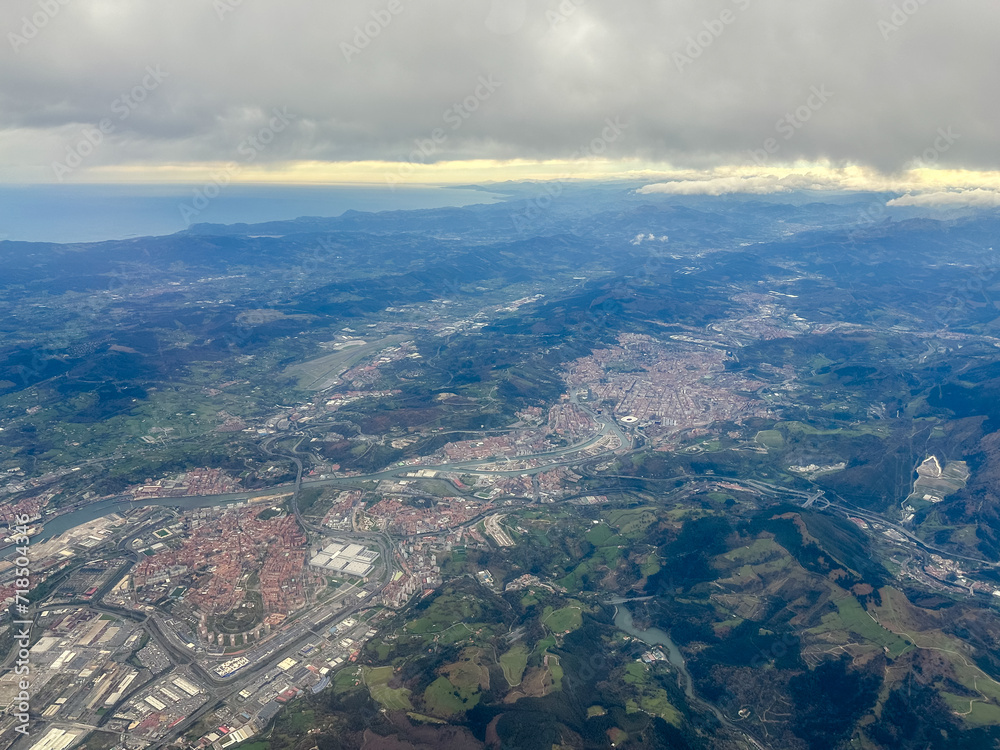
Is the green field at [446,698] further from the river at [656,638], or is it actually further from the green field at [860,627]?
the green field at [860,627]

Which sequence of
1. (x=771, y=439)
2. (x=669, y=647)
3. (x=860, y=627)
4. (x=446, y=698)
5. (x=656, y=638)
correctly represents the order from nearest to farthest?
(x=446, y=698) < (x=860, y=627) < (x=669, y=647) < (x=656, y=638) < (x=771, y=439)

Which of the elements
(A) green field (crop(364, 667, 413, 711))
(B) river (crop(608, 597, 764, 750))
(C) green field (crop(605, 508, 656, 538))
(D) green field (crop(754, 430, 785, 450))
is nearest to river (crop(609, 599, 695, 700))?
(B) river (crop(608, 597, 764, 750))

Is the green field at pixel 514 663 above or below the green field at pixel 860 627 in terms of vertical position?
above

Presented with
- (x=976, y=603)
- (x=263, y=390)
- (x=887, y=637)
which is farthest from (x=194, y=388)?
(x=976, y=603)

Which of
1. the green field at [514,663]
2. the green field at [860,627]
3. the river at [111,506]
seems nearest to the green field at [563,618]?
the green field at [514,663]

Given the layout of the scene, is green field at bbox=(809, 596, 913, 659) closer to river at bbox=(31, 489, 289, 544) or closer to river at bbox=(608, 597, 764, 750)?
river at bbox=(608, 597, 764, 750)

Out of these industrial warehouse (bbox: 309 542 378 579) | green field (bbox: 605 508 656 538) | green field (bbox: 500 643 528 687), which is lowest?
green field (bbox: 605 508 656 538)

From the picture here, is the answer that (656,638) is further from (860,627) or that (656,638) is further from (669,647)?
(860,627)

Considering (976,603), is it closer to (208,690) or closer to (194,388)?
(208,690)

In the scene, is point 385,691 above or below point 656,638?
above

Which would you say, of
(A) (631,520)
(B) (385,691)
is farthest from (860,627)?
(B) (385,691)

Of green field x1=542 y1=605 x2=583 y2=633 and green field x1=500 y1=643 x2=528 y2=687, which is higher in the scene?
green field x1=500 y1=643 x2=528 y2=687
